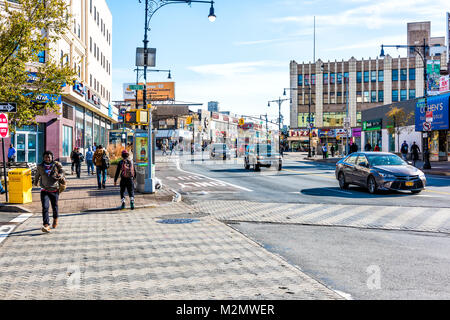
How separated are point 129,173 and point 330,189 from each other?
8913 mm

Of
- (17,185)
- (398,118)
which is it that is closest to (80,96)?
(17,185)

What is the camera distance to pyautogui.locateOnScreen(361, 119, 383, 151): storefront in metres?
58.3

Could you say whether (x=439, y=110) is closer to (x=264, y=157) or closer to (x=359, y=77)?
(x=264, y=157)

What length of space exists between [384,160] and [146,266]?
13784mm

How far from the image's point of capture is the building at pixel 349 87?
8950 cm

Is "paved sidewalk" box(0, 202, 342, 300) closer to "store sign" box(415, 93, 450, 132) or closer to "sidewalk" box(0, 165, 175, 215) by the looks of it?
"sidewalk" box(0, 165, 175, 215)

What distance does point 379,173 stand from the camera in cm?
1734

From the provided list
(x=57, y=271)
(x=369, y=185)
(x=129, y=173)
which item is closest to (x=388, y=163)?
(x=369, y=185)

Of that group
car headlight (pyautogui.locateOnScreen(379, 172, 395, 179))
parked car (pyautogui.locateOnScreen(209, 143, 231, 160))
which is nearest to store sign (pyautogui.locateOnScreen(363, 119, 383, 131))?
parked car (pyautogui.locateOnScreen(209, 143, 231, 160))

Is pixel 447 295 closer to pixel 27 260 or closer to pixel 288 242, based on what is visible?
pixel 288 242

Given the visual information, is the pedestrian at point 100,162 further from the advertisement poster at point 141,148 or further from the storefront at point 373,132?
the storefront at point 373,132

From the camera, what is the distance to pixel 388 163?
18.4 metres

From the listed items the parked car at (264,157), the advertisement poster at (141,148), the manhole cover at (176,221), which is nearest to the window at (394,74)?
the parked car at (264,157)

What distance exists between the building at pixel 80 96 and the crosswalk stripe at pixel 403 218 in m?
19.0
